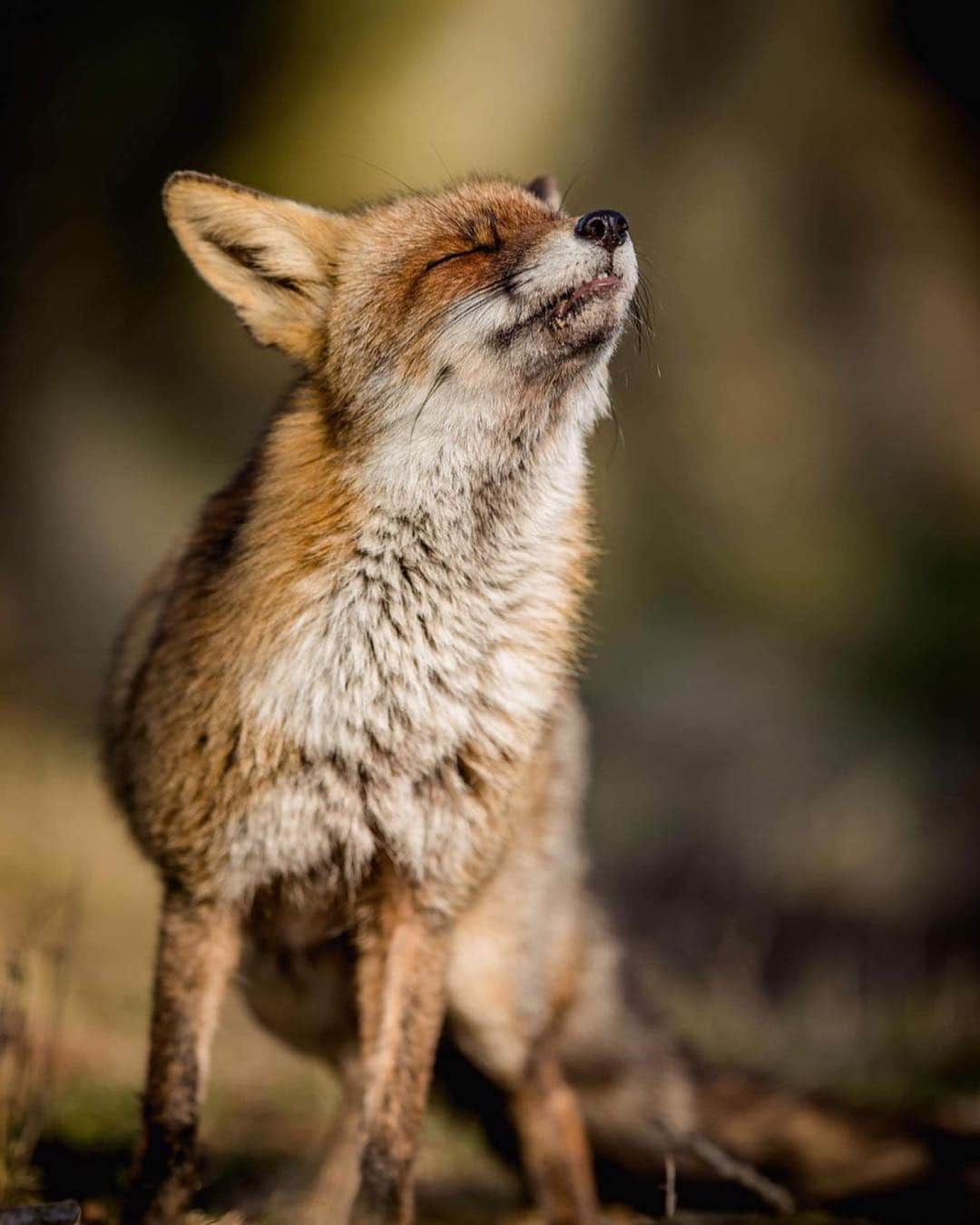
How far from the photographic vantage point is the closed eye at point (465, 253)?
390 centimetres

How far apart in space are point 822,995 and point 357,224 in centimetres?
485

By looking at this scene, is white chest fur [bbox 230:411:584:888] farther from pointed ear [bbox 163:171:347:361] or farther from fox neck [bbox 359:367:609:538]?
pointed ear [bbox 163:171:347:361]

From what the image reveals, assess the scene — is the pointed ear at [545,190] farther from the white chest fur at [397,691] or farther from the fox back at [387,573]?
Answer: the white chest fur at [397,691]

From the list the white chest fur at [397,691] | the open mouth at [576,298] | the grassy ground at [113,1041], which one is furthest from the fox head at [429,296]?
the grassy ground at [113,1041]

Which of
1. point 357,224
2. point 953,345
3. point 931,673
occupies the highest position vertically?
point 953,345

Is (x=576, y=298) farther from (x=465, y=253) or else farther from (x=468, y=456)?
(x=468, y=456)

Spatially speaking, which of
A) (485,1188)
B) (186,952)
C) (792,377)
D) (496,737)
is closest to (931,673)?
(792,377)

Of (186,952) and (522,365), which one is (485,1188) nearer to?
(186,952)

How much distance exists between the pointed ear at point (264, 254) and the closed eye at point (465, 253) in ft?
1.18

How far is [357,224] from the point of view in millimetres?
4180

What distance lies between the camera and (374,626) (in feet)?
12.1

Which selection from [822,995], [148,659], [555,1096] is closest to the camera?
[148,659]

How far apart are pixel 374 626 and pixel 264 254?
127cm

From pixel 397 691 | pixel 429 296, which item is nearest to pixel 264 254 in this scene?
pixel 429 296
